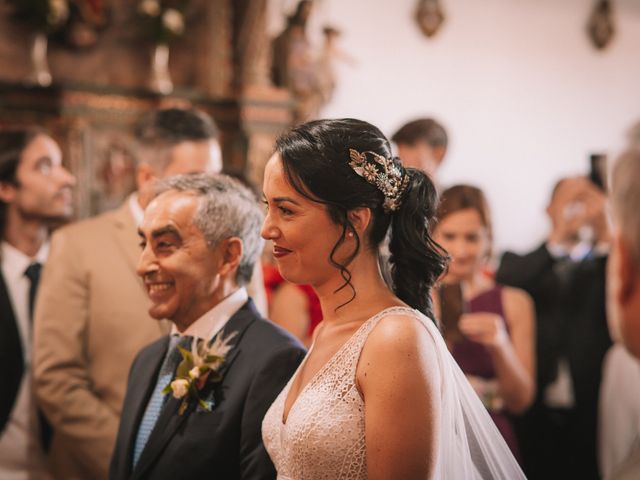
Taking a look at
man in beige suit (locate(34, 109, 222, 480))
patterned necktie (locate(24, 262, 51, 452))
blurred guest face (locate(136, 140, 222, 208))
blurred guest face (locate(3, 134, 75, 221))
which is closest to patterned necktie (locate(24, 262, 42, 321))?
patterned necktie (locate(24, 262, 51, 452))

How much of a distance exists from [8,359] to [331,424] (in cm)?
181

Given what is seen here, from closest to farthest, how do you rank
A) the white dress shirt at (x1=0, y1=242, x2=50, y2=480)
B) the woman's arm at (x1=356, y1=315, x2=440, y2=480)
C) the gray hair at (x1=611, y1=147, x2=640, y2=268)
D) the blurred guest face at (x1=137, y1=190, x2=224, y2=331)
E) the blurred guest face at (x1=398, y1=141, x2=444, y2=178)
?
the gray hair at (x1=611, y1=147, x2=640, y2=268) → the woman's arm at (x1=356, y1=315, x2=440, y2=480) → the blurred guest face at (x1=137, y1=190, x2=224, y2=331) → the white dress shirt at (x1=0, y1=242, x2=50, y2=480) → the blurred guest face at (x1=398, y1=141, x2=444, y2=178)

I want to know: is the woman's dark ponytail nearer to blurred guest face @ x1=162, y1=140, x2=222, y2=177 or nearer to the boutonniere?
the boutonniere

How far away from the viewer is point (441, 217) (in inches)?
124

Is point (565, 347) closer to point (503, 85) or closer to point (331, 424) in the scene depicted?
point (331, 424)

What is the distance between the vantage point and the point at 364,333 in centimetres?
164

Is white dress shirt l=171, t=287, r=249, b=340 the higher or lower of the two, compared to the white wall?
lower

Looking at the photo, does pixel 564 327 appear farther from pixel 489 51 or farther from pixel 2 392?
pixel 489 51

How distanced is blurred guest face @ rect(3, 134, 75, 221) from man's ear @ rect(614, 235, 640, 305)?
9.09 feet

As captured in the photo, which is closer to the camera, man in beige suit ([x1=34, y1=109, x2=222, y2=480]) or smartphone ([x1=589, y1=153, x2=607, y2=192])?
man in beige suit ([x1=34, y1=109, x2=222, y2=480])

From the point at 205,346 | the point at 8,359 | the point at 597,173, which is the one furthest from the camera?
the point at 597,173

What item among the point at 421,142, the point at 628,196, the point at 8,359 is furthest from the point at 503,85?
the point at 628,196

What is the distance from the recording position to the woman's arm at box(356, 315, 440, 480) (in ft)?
4.99

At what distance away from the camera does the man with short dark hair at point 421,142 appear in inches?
128
